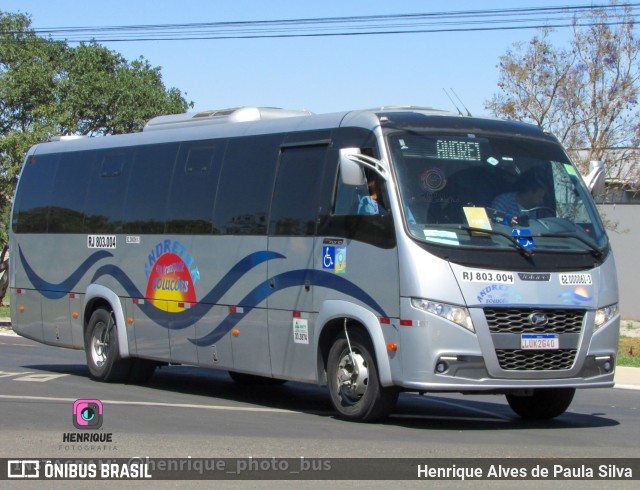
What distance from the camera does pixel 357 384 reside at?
37.0ft

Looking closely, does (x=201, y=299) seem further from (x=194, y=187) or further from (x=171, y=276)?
(x=194, y=187)

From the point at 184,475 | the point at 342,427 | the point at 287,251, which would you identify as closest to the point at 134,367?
the point at 287,251

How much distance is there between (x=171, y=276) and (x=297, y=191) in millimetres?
2728

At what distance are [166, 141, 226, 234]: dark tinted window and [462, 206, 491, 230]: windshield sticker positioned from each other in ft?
12.5

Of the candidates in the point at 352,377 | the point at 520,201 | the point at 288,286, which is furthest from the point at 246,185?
the point at 520,201

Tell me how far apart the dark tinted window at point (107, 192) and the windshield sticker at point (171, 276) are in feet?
3.56

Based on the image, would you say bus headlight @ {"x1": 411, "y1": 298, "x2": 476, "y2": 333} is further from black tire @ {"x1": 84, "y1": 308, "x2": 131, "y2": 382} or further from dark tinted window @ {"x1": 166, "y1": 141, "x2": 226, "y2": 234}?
black tire @ {"x1": 84, "y1": 308, "x2": 131, "y2": 382}

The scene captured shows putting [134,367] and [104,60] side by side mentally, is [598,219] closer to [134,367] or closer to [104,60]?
[134,367]

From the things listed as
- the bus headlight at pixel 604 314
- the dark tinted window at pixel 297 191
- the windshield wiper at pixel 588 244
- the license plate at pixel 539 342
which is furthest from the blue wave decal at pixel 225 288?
the bus headlight at pixel 604 314

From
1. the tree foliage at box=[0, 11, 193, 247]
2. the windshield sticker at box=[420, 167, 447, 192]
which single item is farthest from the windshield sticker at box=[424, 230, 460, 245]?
the tree foliage at box=[0, 11, 193, 247]

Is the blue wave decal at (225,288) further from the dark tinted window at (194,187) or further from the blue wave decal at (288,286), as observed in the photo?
the dark tinted window at (194,187)

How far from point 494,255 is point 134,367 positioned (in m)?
6.60

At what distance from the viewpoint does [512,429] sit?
1120 cm

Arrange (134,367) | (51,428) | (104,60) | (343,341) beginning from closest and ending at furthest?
1. (51,428)
2. (343,341)
3. (134,367)
4. (104,60)
